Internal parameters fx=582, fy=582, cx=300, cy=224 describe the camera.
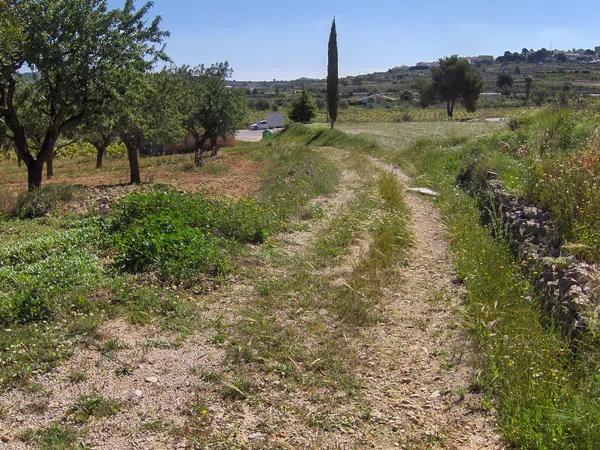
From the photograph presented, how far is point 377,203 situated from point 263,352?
26.8 feet

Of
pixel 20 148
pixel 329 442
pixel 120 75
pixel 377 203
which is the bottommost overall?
pixel 329 442

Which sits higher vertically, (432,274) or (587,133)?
(587,133)

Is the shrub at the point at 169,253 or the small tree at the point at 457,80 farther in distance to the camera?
the small tree at the point at 457,80

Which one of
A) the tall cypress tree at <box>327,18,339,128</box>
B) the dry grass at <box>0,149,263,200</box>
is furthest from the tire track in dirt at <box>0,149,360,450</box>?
the tall cypress tree at <box>327,18,339,128</box>

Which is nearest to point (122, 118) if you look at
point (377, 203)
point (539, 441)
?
point (377, 203)

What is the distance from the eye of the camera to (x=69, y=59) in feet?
48.4

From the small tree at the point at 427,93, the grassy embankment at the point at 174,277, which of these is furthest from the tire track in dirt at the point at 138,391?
the small tree at the point at 427,93

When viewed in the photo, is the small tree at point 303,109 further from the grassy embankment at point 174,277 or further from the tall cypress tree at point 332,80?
the grassy embankment at point 174,277

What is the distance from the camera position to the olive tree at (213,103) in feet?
94.4

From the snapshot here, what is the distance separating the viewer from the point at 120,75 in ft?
51.8

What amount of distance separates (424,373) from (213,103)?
25.3 metres

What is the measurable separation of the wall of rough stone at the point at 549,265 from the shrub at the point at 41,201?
30.6 ft

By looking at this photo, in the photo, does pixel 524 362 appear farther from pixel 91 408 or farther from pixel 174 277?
pixel 174 277

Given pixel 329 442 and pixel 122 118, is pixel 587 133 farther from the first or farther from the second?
pixel 122 118
